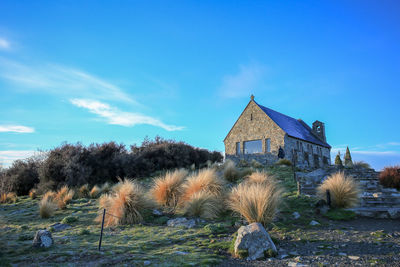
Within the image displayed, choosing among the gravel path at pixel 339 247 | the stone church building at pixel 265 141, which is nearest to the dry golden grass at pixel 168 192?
the gravel path at pixel 339 247

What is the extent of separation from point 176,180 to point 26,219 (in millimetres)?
4705

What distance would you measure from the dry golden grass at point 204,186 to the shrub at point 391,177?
7298mm

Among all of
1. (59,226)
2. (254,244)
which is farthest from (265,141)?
(254,244)

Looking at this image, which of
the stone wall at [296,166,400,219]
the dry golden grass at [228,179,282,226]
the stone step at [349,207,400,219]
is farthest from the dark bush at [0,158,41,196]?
the stone step at [349,207,400,219]

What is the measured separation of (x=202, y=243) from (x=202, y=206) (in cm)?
192

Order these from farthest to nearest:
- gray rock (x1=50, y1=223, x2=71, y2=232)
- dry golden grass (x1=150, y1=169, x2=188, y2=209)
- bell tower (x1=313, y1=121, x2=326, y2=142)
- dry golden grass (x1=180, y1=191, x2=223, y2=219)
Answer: bell tower (x1=313, y1=121, x2=326, y2=142) < dry golden grass (x1=150, y1=169, x2=188, y2=209) < dry golden grass (x1=180, y1=191, x2=223, y2=219) < gray rock (x1=50, y1=223, x2=71, y2=232)

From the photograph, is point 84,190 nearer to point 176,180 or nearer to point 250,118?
point 176,180

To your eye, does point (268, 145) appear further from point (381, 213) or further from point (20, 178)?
point (20, 178)

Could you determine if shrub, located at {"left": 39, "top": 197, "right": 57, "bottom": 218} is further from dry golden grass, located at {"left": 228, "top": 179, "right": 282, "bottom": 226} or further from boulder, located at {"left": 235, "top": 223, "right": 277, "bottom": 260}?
boulder, located at {"left": 235, "top": 223, "right": 277, "bottom": 260}

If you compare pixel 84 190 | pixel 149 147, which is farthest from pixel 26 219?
pixel 149 147

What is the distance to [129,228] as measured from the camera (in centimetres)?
570

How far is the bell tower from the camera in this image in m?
28.4

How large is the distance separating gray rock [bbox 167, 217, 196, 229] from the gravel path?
196 cm

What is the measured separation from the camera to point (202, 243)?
4.43 metres
